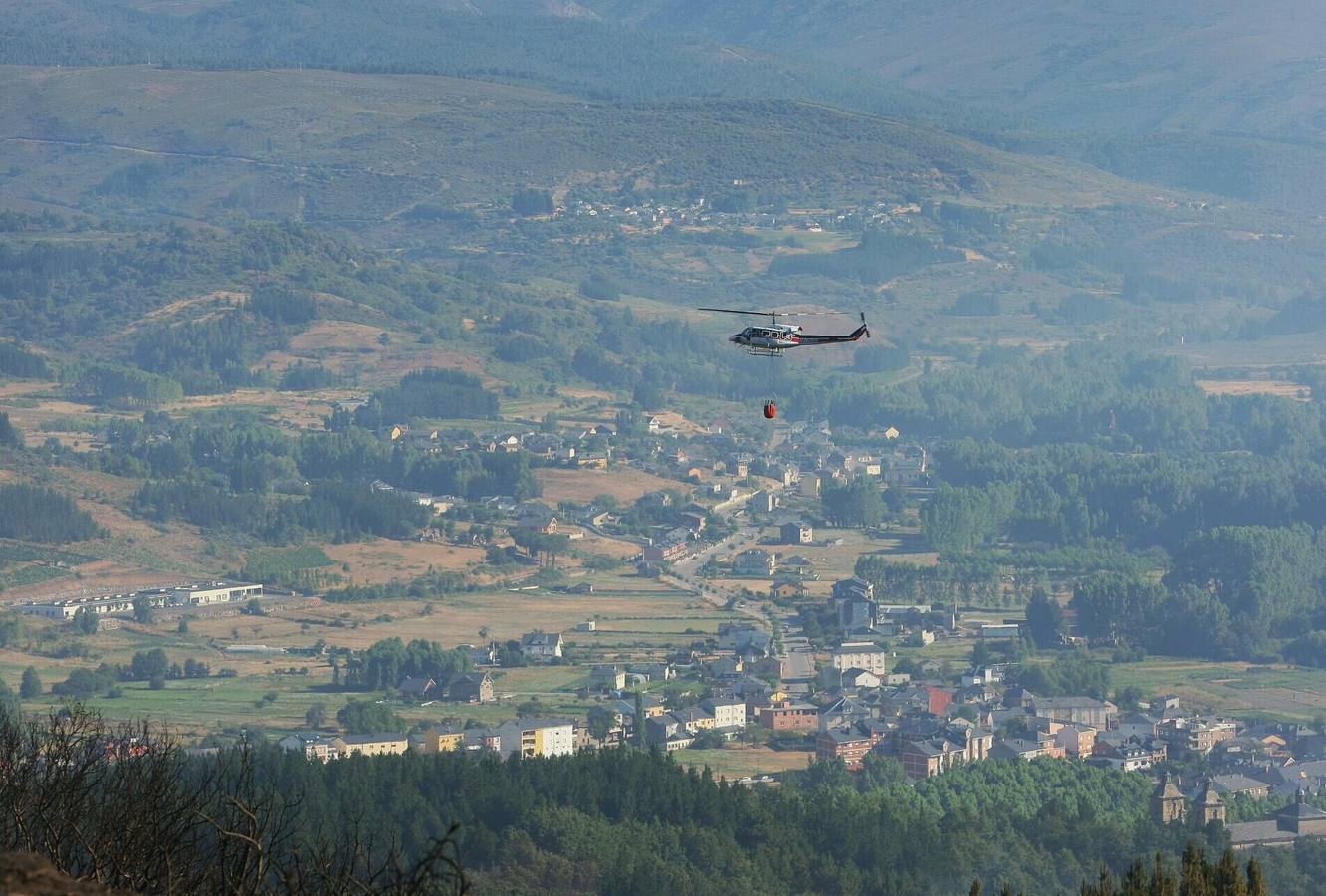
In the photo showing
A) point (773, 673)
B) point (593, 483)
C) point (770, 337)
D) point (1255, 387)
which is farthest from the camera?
point (1255, 387)

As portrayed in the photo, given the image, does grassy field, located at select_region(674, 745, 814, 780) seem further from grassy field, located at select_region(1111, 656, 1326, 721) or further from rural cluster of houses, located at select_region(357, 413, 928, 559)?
rural cluster of houses, located at select_region(357, 413, 928, 559)

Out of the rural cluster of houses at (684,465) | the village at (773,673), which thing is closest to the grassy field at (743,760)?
the village at (773,673)

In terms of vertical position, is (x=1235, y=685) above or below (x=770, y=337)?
below

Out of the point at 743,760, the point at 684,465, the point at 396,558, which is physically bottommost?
the point at 743,760

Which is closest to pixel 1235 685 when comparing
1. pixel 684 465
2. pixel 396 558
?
pixel 396 558

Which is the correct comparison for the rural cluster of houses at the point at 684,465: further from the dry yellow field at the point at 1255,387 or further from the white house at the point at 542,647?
the dry yellow field at the point at 1255,387

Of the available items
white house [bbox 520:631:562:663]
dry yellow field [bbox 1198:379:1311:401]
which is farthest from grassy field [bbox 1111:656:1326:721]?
dry yellow field [bbox 1198:379:1311:401]

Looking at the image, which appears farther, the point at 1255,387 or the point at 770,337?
the point at 1255,387

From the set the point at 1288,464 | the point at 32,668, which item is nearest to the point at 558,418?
the point at 1288,464

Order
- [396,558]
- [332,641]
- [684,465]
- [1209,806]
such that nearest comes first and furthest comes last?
[1209,806] < [332,641] < [396,558] < [684,465]

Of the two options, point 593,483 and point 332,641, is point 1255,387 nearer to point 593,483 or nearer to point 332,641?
point 593,483
